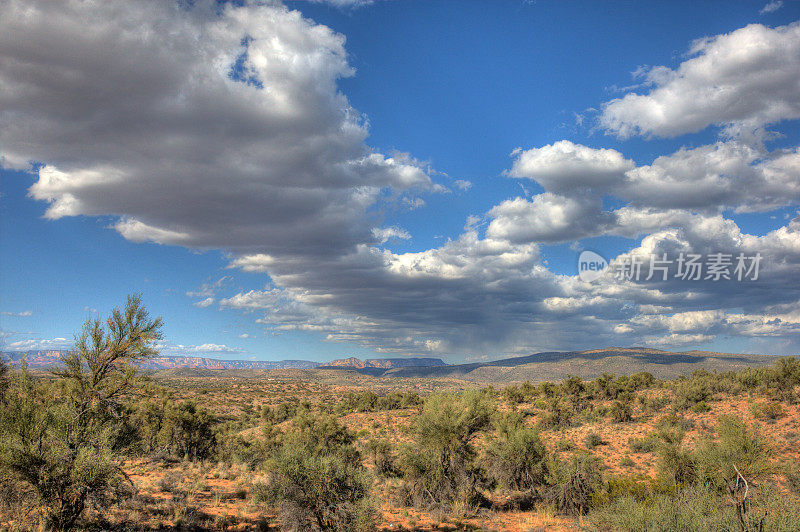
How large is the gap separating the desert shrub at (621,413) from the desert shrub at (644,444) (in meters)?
6.89

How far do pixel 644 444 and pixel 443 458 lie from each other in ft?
70.1

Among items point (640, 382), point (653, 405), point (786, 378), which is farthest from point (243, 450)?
point (640, 382)

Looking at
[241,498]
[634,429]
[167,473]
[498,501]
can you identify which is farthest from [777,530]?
[634,429]

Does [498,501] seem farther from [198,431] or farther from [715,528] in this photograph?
[198,431]

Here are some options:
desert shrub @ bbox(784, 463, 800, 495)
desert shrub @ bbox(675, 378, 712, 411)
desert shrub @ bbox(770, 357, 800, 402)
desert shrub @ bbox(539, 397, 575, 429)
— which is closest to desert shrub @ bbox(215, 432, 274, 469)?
desert shrub @ bbox(539, 397, 575, 429)

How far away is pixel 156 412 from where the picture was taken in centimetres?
3034

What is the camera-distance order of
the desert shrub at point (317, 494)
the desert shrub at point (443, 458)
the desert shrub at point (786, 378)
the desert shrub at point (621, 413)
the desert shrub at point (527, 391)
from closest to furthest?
1. the desert shrub at point (317, 494)
2. the desert shrub at point (443, 458)
3. the desert shrub at point (786, 378)
4. the desert shrub at point (621, 413)
5. the desert shrub at point (527, 391)

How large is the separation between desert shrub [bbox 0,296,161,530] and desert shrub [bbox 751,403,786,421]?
1758 inches

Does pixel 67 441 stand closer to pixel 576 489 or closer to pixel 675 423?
pixel 576 489

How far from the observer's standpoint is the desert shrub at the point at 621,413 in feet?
129

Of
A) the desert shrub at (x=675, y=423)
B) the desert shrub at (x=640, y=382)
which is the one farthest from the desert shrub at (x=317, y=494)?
the desert shrub at (x=640, y=382)

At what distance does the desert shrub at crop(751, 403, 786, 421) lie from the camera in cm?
3105

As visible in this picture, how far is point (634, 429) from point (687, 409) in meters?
8.18

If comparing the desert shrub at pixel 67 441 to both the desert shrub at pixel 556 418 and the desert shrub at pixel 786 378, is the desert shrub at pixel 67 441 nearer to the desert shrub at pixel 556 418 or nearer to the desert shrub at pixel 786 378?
the desert shrub at pixel 556 418
